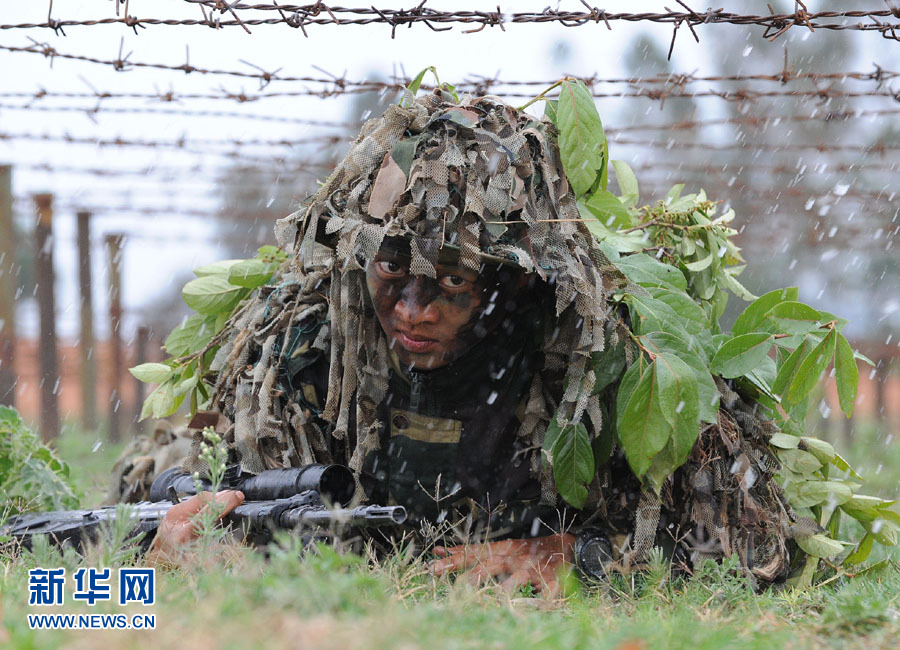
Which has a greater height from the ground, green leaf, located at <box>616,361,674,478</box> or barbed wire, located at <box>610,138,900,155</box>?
barbed wire, located at <box>610,138,900,155</box>

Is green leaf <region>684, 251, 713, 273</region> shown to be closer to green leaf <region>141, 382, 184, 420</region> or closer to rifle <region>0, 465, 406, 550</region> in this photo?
rifle <region>0, 465, 406, 550</region>

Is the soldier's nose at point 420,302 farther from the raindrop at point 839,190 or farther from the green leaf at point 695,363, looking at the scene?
the raindrop at point 839,190

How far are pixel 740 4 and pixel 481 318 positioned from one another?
23.3 metres

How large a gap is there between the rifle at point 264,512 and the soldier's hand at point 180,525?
0.12 feet

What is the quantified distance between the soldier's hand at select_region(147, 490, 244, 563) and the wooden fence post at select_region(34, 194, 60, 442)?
Answer: 14.8ft

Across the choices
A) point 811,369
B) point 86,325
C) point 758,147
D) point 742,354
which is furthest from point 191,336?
point 86,325

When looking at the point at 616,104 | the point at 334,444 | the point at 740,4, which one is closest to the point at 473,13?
the point at 334,444

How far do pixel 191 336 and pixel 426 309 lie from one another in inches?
65.5

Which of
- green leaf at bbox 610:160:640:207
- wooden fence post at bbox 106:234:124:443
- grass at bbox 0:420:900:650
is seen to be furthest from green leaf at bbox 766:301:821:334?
wooden fence post at bbox 106:234:124:443

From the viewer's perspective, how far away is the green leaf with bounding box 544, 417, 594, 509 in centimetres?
323

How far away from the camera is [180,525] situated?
2984 mm

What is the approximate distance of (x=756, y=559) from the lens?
3.51m

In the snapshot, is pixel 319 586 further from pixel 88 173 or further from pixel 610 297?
pixel 88 173

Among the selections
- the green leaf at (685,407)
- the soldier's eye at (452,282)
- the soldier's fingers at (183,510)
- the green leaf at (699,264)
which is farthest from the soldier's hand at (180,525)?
the green leaf at (699,264)
